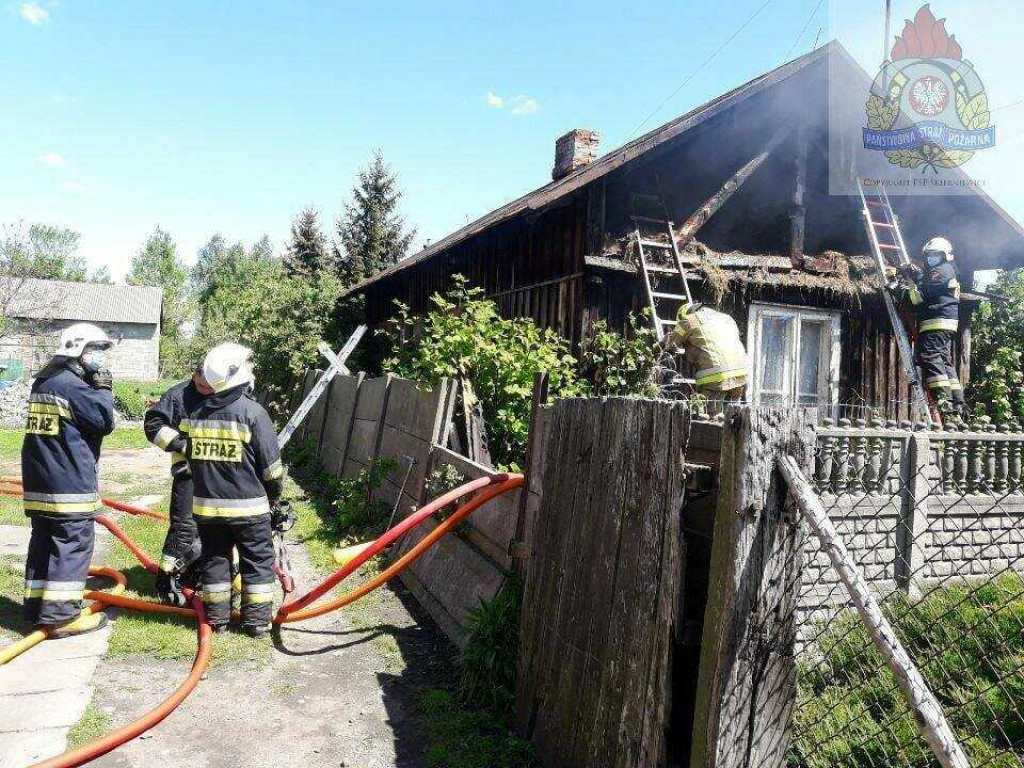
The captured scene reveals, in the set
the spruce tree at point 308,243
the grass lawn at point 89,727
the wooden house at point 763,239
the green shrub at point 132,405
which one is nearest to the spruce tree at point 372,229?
the spruce tree at point 308,243

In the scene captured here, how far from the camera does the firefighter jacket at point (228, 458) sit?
471 cm

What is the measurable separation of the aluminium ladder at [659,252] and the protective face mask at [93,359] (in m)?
6.15

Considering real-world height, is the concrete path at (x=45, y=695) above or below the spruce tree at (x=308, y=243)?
below

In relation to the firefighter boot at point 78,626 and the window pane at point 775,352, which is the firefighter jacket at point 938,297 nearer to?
the window pane at point 775,352

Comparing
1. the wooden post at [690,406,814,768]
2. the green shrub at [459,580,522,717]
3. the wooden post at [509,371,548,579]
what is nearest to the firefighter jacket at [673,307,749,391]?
the wooden post at [509,371,548,579]

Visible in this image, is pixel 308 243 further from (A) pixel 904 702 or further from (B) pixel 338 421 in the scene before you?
(A) pixel 904 702

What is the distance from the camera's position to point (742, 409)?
2357 mm

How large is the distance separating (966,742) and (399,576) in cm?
413

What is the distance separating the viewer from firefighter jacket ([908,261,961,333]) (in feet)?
29.8

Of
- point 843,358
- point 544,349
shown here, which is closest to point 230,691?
point 544,349

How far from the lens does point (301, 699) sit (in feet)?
13.0

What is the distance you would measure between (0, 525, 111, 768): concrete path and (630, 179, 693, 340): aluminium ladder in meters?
6.88

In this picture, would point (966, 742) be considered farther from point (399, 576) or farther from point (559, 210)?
point (559, 210)

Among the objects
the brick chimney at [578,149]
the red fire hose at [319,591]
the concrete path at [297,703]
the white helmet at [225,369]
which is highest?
the brick chimney at [578,149]
